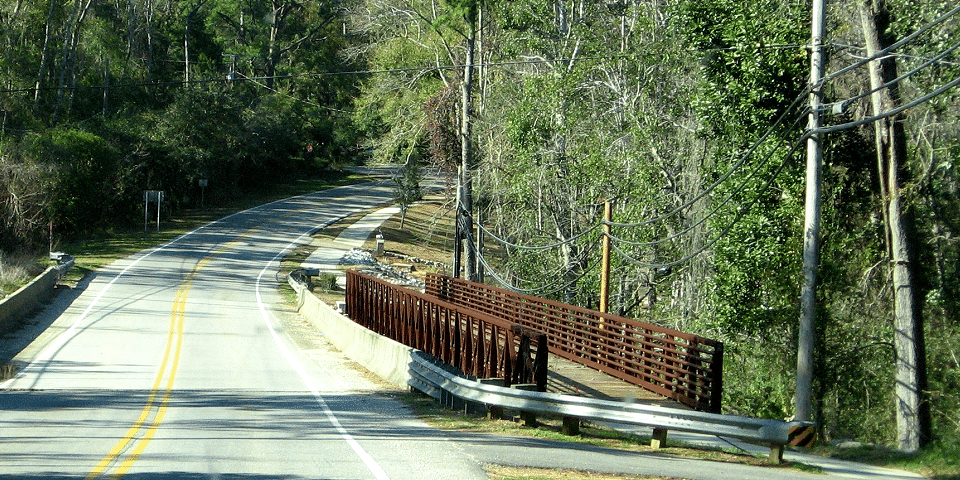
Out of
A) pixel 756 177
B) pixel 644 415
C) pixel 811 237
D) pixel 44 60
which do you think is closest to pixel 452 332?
pixel 756 177

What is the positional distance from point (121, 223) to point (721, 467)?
55.2 m

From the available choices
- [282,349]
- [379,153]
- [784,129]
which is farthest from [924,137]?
[379,153]

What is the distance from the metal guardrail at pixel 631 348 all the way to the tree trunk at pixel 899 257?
3682mm

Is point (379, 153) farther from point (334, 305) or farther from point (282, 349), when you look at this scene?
point (282, 349)

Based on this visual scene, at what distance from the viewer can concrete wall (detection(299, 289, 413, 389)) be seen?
18266mm

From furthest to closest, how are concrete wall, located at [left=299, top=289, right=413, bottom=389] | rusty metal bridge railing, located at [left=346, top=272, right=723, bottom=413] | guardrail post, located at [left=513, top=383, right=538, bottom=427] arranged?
concrete wall, located at [left=299, top=289, right=413, bottom=389] < rusty metal bridge railing, located at [left=346, top=272, right=723, bottom=413] < guardrail post, located at [left=513, top=383, right=538, bottom=427]

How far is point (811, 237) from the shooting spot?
543 inches

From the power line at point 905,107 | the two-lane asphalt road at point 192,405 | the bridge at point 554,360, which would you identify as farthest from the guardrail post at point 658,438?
the power line at point 905,107

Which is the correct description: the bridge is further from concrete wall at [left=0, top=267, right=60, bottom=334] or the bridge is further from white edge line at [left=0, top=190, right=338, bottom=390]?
concrete wall at [left=0, top=267, right=60, bottom=334]

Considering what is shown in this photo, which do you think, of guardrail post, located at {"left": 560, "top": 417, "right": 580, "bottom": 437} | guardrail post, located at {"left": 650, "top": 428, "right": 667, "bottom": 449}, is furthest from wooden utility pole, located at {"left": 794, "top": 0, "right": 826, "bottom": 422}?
guardrail post, located at {"left": 560, "top": 417, "right": 580, "bottom": 437}

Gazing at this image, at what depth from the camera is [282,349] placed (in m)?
24.4

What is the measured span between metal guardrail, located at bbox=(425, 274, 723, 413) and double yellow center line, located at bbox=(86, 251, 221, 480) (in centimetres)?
742

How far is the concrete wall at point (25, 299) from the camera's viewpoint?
25594 mm

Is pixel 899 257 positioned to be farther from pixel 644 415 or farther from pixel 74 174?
pixel 74 174
